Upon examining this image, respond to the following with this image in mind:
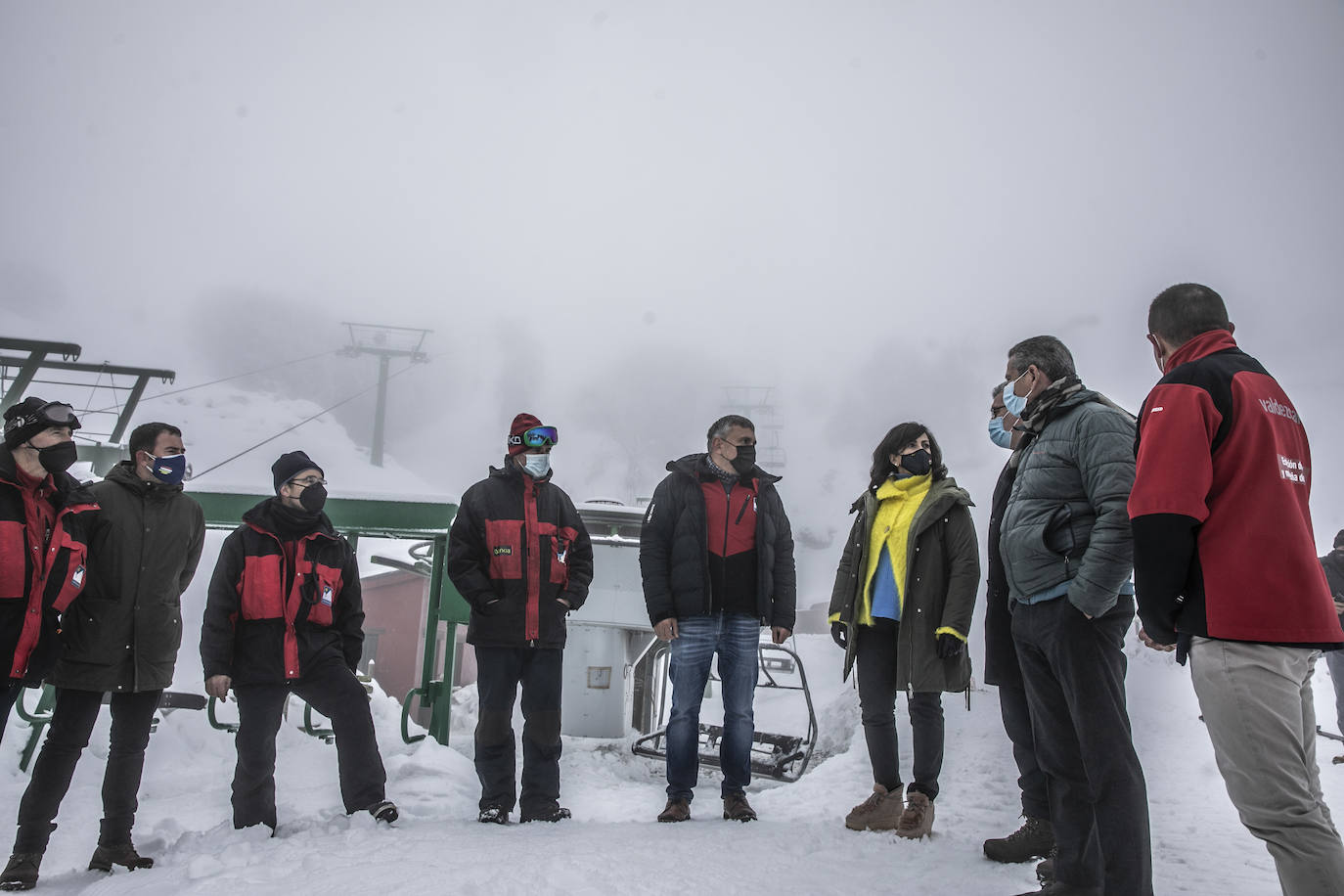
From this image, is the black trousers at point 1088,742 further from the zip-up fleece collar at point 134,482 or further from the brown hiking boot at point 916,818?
the zip-up fleece collar at point 134,482

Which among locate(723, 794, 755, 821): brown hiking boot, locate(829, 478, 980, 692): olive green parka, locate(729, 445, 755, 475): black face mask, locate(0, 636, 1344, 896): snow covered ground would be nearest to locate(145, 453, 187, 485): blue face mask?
locate(0, 636, 1344, 896): snow covered ground

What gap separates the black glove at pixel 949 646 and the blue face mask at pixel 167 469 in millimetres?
3356

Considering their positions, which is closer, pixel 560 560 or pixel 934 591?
pixel 934 591

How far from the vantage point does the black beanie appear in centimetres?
378

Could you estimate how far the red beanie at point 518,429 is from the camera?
4.05m

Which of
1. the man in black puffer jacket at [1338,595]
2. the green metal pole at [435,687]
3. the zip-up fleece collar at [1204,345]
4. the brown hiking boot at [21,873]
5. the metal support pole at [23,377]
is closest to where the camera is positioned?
the zip-up fleece collar at [1204,345]

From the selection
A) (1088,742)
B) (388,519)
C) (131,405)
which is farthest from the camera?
(131,405)

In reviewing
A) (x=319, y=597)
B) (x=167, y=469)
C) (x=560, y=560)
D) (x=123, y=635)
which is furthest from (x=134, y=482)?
(x=560, y=560)

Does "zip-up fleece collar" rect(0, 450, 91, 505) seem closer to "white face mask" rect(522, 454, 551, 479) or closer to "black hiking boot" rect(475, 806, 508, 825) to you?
"white face mask" rect(522, 454, 551, 479)

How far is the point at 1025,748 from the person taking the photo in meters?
3.08

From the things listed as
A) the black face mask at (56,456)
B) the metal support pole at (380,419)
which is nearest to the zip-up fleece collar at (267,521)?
the black face mask at (56,456)

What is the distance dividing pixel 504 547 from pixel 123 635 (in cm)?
153

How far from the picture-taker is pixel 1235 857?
3088 millimetres

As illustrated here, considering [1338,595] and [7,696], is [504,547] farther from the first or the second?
[1338,595]
